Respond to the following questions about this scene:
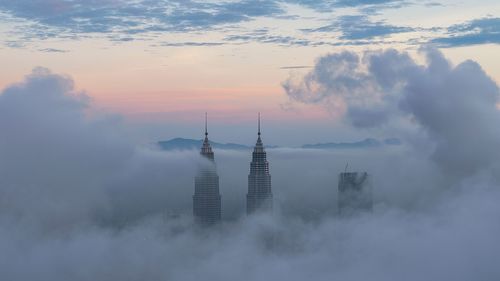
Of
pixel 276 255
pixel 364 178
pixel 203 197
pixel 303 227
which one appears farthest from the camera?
pixel 203 197

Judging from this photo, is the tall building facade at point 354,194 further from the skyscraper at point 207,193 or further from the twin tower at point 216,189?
the skyscraper at point 207,193

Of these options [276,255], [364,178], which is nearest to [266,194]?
[364,178]

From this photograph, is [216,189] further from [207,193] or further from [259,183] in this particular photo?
[259,183]

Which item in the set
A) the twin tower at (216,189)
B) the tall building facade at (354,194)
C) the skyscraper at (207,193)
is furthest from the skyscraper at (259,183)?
the tall building facade at (354,194)

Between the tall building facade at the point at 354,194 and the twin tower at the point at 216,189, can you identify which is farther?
the twin tower at the point at 216,189

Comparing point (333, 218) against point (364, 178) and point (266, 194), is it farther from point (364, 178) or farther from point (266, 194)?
point (266, 194)

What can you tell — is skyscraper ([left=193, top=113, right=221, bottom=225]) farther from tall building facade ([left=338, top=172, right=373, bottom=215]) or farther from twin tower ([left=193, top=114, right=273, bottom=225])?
tall building facade ([left=338, top=172, right=373, bottom=215])
